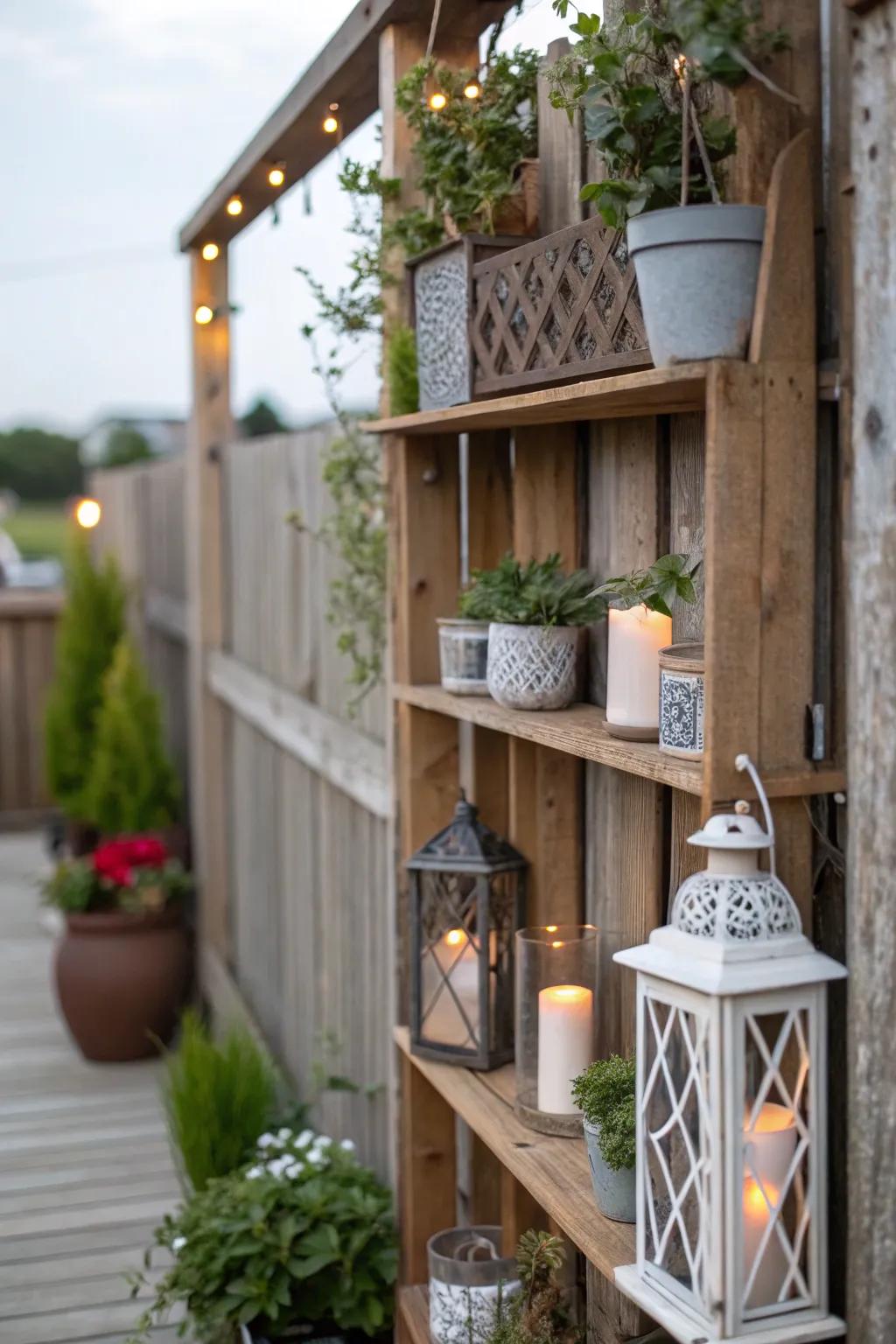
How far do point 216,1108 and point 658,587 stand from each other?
6.43 ft

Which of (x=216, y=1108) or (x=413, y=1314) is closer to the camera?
(x=413, y=1314)

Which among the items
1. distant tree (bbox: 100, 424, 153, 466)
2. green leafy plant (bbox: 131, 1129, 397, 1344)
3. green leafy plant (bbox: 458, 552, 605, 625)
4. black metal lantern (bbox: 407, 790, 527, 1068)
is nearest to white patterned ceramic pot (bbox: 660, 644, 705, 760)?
green leafy plant (bbox: 458, 552, 605, 625)

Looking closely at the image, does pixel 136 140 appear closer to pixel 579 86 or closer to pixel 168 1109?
pixel 168 1109

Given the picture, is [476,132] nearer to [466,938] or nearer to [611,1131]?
[466,938]

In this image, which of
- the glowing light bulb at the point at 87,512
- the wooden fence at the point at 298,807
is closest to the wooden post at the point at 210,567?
the wooden fence at the point at 298,807

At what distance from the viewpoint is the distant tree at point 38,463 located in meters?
25.0

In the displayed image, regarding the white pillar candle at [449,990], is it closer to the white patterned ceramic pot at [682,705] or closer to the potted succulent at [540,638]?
the potted succulent at [540,638]

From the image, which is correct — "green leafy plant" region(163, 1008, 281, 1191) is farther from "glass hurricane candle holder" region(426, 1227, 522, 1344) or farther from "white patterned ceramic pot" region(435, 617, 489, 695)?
"white patterned ceramic pot" region(435, 617, 489, 695)

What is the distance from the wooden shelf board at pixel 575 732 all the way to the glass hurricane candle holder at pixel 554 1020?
28cm

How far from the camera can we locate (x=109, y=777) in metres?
5.56

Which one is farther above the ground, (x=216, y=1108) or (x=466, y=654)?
(x=466, y=654)

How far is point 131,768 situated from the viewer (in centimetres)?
557

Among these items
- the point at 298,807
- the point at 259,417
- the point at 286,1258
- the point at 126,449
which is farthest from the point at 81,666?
the point at 126,449

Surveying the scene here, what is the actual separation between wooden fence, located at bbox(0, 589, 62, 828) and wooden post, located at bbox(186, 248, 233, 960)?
3.62 metres
